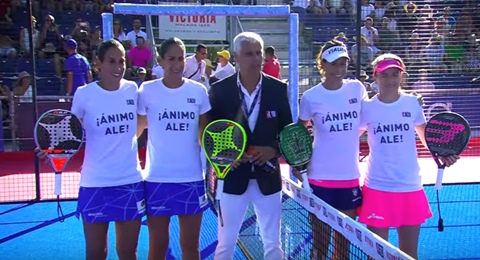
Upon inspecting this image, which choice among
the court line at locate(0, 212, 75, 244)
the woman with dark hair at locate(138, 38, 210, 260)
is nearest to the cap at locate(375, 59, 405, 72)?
the woman with dark hair at locate(138, 38, 210, 260)

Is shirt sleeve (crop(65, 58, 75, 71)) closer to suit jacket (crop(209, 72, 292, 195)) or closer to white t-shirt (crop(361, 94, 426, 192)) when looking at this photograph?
suit jacket (crop(209, 72, 292, 195))

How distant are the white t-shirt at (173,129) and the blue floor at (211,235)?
1245 millimetres

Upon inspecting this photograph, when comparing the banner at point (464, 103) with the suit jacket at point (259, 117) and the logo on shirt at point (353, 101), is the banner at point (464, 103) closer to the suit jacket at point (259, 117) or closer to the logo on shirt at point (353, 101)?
the logo on shirt at point (353, 101)

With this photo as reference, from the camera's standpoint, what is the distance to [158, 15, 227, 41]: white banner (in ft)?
47.8

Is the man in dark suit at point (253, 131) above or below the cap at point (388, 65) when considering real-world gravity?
below

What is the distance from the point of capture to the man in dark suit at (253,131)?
3738 mm

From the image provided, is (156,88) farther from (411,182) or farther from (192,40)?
(192,40)

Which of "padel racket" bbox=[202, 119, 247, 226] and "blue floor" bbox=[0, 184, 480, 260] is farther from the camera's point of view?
"blue floor" bbox=[0, 184, 480, 260]

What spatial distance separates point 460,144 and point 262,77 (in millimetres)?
1450

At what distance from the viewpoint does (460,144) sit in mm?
3932

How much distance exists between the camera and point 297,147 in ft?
12.3

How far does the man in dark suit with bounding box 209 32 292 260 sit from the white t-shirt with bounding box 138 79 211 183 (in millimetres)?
177

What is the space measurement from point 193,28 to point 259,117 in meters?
11.4

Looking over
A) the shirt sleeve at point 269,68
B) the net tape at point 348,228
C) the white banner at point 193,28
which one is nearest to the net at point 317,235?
the net tape at point 348,228
